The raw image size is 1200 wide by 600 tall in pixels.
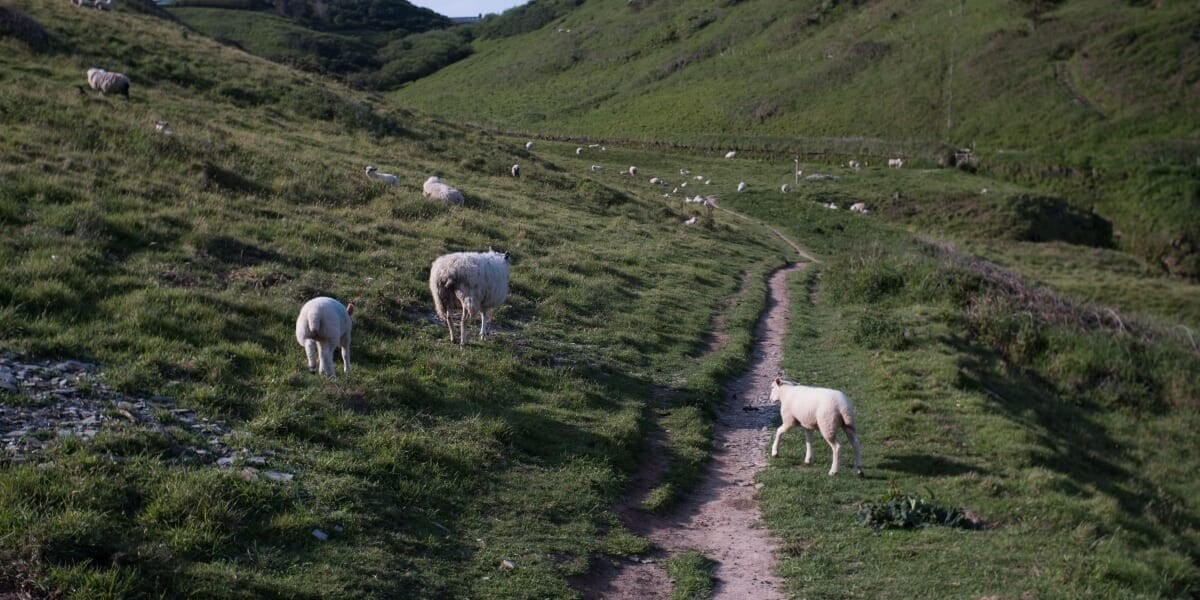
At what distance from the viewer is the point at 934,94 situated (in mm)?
74250

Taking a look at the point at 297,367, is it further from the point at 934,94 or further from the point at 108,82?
the point at 934,94

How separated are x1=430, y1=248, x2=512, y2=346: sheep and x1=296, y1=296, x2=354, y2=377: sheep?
260cm

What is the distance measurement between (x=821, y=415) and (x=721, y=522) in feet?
7.56

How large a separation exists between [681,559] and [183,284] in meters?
9.17

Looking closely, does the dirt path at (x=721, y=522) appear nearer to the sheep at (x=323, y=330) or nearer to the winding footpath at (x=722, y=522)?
the winding footpath at (x=722, y=522)

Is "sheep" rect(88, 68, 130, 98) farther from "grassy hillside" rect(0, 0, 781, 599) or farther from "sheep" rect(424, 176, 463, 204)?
"sheep" rect(424, 176, 463, 204)

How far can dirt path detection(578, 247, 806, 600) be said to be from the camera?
331 inches

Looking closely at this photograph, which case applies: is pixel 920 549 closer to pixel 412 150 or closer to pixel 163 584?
pixel 163 584

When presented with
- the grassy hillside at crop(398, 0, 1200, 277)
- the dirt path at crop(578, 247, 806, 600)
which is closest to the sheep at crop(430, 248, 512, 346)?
the dirt path at crop(578, 247, 806, 600)

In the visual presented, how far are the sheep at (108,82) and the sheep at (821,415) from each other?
2618cm

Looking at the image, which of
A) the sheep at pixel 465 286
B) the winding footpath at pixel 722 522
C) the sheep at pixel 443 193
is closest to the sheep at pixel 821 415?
the winding footpath at pixel 722 522

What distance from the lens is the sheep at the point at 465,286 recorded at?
1398 cm

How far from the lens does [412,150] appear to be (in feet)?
113

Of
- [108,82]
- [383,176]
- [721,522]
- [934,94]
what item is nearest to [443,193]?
[383,176]
